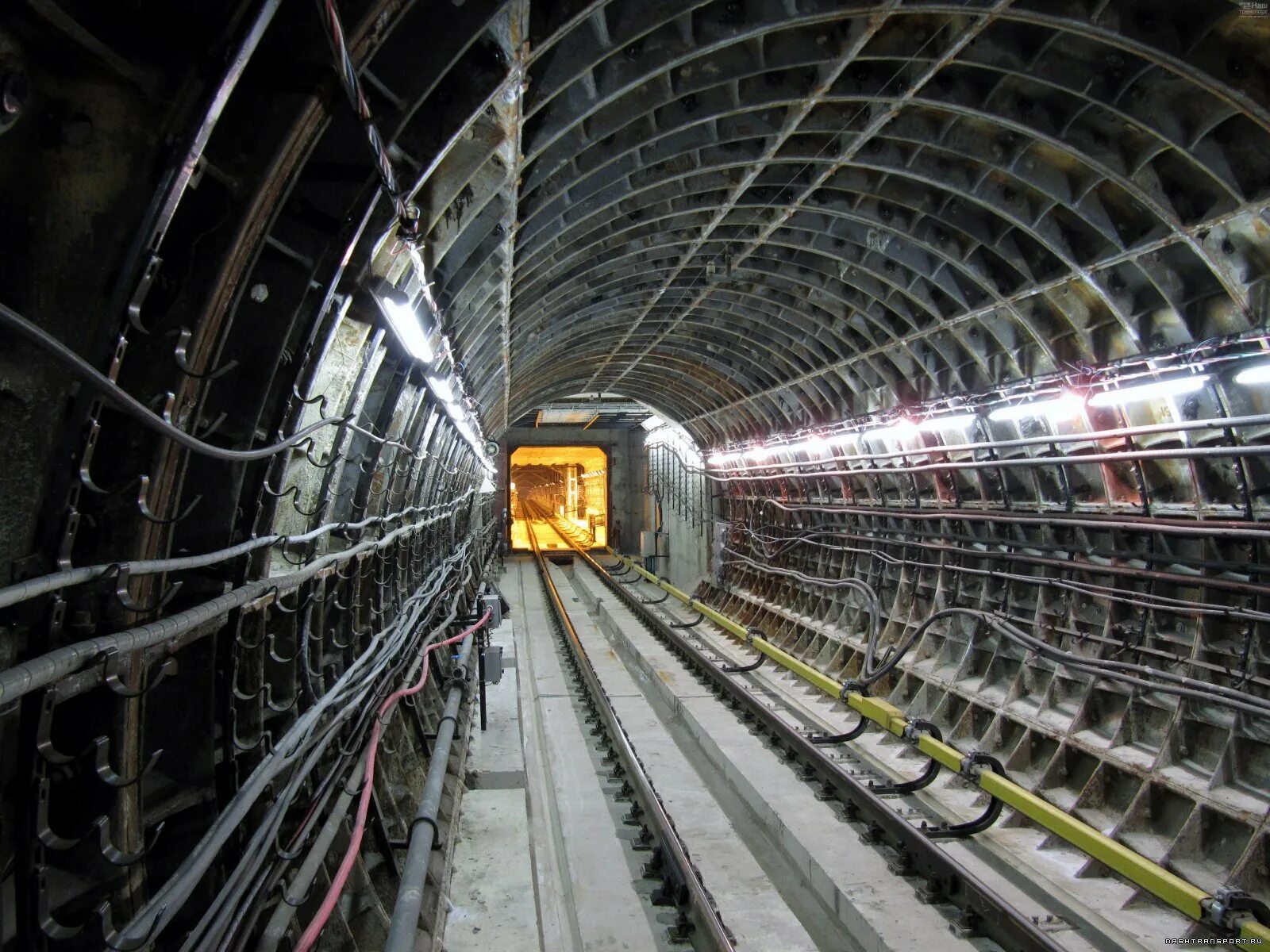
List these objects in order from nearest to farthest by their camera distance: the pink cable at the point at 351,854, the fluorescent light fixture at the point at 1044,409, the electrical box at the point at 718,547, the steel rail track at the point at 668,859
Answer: the pink cable at the point at 351,854 → the steel rail track at the point at 668,859 → the fluorescent light fixture at the point at 1044,409 → the electrical box at the point at 718,547

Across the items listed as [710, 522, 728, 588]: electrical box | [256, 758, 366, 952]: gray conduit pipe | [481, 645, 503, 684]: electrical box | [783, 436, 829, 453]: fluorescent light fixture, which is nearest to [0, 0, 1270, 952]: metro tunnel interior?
[256, 758, 366, 952]: gray conduit pipe

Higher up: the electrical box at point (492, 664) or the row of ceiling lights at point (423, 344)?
the row of ceiling lights at point (423, 344)

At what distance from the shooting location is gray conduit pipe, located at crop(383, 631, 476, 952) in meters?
3.04

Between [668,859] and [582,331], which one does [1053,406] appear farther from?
[582,331]

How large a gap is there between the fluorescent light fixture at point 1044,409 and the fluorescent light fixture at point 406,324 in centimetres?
539

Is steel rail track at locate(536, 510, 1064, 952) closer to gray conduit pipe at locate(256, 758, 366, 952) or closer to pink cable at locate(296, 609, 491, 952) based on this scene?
pink cable at locate(296, 609, 491, 952)

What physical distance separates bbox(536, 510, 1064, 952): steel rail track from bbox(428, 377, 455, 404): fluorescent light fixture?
515 cm

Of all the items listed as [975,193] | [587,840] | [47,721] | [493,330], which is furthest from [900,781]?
[47,721]

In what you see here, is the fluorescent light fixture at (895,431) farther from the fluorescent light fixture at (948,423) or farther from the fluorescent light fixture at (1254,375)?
the fluorescent light fixture at (1254,375)

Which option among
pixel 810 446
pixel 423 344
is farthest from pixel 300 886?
pixel 810 446

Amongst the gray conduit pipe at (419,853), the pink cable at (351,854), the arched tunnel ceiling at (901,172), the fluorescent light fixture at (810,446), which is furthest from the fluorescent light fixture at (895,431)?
the pink cable at (351,854)

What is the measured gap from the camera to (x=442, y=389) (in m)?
6.29

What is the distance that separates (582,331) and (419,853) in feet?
29.6

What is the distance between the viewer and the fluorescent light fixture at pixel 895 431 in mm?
8906
